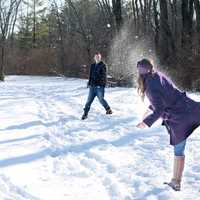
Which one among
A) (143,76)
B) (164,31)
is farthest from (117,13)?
(143,76)

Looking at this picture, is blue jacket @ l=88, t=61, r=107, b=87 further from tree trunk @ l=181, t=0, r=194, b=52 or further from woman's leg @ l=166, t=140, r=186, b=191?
tree trunk @ l=181, t=0, r=194, b=52

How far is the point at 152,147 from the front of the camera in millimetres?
9602

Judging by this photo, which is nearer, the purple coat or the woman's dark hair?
the purple coat

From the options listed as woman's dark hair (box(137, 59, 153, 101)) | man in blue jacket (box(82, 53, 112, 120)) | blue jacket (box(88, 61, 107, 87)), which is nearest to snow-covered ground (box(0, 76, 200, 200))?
man in blue jacket (box(82, 53, 112, 120))

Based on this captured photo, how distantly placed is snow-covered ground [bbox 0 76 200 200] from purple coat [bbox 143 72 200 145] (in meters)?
0.87

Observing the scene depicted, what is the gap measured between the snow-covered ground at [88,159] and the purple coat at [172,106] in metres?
0.87

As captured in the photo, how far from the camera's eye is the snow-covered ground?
6645 mm

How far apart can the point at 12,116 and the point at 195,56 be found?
13228mm

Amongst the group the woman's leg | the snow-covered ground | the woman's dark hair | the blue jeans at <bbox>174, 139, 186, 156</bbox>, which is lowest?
the snow-covered ground

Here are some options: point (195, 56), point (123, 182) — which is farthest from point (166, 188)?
point (195, 56)

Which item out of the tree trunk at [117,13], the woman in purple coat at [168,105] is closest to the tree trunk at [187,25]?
the tree trunk at [117,13]

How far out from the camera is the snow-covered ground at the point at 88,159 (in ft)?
21.8

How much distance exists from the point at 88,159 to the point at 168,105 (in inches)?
106

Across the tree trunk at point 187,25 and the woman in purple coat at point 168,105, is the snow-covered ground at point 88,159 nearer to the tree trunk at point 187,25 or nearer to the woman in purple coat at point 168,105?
the woman in purple coat at point 168,105
